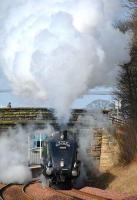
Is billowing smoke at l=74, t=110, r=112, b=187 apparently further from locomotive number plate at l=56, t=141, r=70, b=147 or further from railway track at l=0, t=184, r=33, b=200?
railway track at l=0, t=184, r=33, b=200

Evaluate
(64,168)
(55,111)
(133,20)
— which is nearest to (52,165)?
(64,168)

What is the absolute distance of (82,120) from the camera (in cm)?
3519

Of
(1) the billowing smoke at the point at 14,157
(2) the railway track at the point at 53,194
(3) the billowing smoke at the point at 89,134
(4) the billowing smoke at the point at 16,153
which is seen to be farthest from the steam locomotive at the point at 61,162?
(1) the billowing smoke at the point at 14,157

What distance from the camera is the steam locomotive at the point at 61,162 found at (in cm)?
2401

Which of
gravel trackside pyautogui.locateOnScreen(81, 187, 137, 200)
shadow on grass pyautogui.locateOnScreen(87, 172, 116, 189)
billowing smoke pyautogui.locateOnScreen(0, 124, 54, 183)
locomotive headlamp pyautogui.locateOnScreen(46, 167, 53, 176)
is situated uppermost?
billowing smoke pyautogui.locateOnScreen(0, 124, 54, 183)

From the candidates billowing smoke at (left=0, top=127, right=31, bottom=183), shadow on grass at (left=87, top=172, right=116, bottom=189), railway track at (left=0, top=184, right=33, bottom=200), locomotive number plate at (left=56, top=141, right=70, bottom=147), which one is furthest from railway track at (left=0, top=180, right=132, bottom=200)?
billowing smoke at (left=0, top=127, right=31, bottom=183)

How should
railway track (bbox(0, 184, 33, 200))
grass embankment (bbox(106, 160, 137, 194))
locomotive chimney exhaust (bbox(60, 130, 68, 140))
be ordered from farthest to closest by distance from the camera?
locomotive chimney exhaust (bbox(60, 130, 68, 140)) → grass embankment (bbox(106, 160, 137, 194)) → railway track (bbox(0, 184, 33, 200))

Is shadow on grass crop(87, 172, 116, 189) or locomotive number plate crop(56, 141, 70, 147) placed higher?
locomotive number plate crop(56, 141, 70, 147)

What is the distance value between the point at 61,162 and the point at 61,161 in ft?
0.14

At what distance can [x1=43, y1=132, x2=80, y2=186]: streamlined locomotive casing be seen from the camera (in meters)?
24.0

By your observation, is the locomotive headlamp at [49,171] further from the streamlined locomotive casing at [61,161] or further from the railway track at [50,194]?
the railway track at [50,194]

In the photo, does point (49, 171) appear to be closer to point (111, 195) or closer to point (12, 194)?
point (12, 194)

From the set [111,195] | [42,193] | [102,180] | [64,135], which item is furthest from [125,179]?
[111,195]

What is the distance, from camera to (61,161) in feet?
79.0
